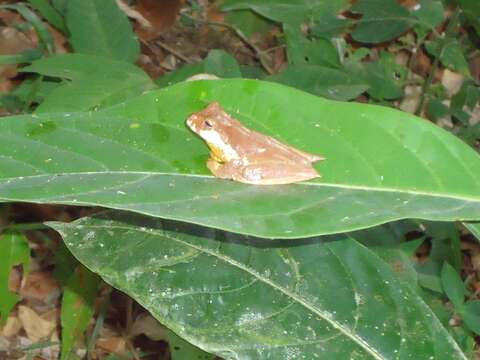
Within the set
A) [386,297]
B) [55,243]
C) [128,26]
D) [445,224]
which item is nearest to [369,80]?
[445,224]

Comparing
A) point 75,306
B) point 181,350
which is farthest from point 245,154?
point 75,306

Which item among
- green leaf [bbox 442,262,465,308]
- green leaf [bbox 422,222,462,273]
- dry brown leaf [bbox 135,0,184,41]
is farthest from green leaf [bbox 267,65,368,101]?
dry brown leaf [bbox 135,0,184,41]

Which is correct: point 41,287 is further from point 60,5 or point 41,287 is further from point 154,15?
point 154,15

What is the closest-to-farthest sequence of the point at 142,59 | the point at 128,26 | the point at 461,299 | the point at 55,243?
the point at 461,299, the point at 128,26, the point at 55,243, the point at 142,59

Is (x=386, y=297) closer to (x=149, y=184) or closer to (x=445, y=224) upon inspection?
(x=149, y=184)

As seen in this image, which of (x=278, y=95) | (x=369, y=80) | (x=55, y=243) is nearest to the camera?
(x=278, y=95)
